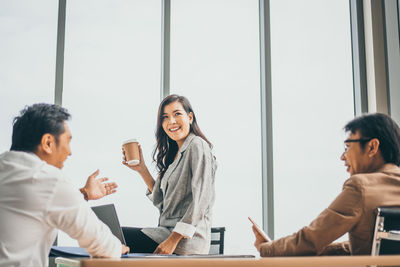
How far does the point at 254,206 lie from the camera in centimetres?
337

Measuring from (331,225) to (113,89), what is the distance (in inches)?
86.8

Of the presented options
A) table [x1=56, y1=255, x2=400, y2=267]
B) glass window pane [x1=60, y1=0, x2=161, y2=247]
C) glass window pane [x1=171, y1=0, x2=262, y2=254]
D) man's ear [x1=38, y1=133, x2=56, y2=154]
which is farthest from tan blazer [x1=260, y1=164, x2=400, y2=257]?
glass window pane [x1=171, y1=0, x2=262, y2=254]

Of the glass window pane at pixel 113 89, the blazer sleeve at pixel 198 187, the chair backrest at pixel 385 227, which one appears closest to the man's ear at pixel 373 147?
the chair backrest at pixel 385 227

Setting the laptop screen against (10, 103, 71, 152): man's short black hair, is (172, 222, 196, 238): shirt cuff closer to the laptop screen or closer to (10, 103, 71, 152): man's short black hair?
the laptop screen

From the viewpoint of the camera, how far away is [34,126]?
139 cm

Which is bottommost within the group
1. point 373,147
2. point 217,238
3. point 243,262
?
point 217,238

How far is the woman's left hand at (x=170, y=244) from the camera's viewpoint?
1.93 metres

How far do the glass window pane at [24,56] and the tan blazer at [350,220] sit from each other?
7.02 ft

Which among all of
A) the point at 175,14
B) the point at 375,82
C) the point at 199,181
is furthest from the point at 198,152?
the point at 375,82

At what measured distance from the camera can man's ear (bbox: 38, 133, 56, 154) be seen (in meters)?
1.38

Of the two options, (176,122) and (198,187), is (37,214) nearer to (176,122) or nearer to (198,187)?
(198,187)

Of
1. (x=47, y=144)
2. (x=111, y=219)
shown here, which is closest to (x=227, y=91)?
(x=111, y=219)

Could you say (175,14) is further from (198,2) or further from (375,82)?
(375,82)

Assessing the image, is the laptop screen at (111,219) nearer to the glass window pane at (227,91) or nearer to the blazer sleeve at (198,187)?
the blazer sleeve at (198,187)
